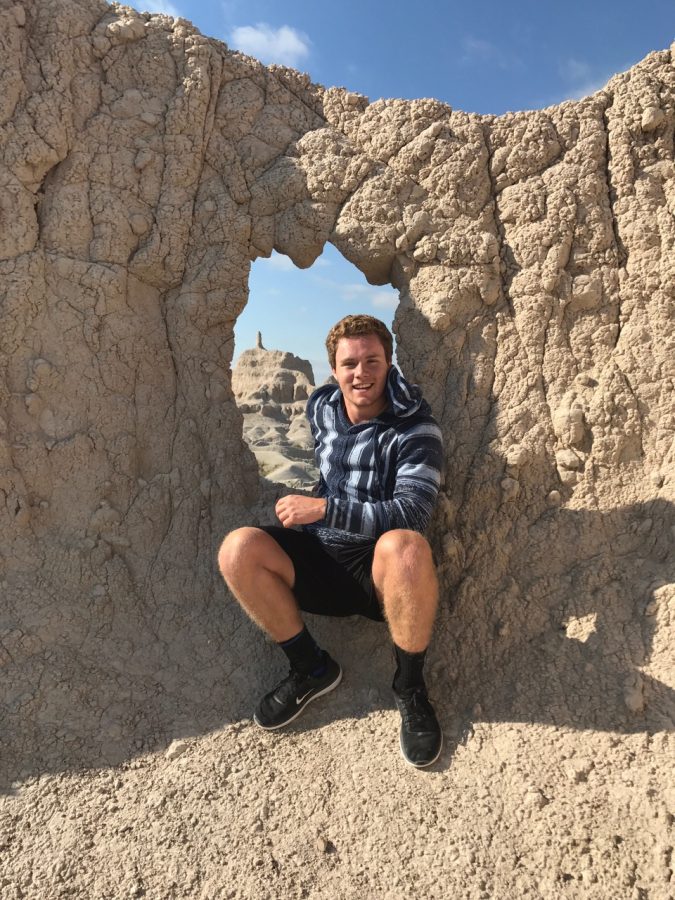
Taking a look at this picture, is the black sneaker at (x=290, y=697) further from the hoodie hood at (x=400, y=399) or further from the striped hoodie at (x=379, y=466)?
the hoodie hood at (x=400, y=399)

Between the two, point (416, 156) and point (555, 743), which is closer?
point (555, 743)

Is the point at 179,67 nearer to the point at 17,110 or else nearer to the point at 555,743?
the point at 17,110

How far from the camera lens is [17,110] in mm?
2605

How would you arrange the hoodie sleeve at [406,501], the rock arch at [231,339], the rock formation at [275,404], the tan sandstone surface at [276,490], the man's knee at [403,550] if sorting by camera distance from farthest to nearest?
the rock formation at [275,404] < the rock arch at [231,339] < the hoodie sleeve at [406,501] < the man's knee at [403,550] < the tan sandstone surface at [276,490]

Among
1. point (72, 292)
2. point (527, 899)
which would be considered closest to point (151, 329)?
point (72, 292)

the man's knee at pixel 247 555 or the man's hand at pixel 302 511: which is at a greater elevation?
the man's hand at pixel 302 511

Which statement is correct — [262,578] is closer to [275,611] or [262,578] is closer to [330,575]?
[275,611]

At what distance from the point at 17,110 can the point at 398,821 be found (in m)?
3.24

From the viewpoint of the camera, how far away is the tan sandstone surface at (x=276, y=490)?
1812 mm

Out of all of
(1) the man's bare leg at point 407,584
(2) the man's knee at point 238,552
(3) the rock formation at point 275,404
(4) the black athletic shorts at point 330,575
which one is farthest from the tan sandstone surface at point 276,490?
(3) the rock formation at point 275,404

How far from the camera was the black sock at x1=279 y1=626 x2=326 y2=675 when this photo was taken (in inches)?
86.6

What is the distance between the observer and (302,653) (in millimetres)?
2211

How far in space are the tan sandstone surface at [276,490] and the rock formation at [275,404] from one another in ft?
11.7

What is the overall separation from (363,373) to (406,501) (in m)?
0.53
